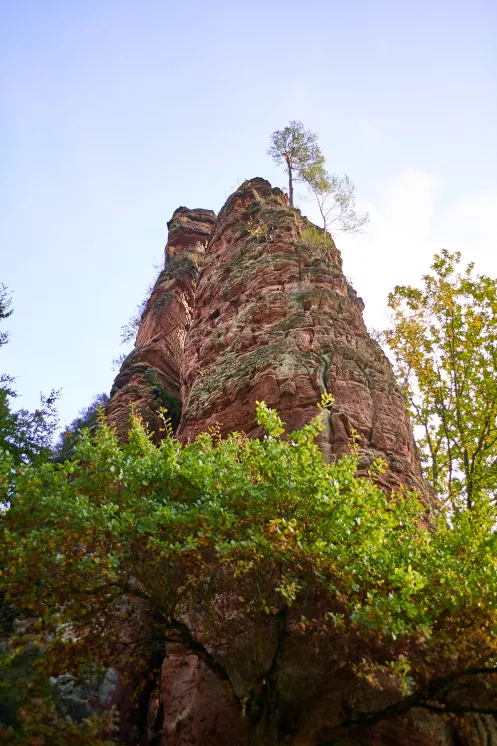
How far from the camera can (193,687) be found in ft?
34.8

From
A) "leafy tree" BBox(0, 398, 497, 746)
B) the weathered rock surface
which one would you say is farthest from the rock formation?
"leafy tree" BBox(0, 398, 497, 746)

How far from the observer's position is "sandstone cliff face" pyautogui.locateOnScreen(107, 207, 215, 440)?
2247 centimetres

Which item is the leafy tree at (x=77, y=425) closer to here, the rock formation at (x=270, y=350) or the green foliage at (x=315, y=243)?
the rock formation at (x=270, y=350)

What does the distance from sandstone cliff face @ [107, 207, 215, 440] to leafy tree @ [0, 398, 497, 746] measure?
10.5 metres

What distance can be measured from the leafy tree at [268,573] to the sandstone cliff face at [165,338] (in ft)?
34.6

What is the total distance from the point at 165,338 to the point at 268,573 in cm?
1909

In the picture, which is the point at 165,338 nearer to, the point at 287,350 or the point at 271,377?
the point at 287,350

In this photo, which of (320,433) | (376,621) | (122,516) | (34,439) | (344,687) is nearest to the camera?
(376,621)

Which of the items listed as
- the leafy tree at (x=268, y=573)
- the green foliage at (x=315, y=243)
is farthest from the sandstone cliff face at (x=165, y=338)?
the leafy tree at (x=268, y=573)

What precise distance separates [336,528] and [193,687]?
487cm

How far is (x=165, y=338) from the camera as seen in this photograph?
27.2 m

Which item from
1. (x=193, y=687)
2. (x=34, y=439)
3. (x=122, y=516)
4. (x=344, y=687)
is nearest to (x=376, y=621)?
(x=344, y=687)

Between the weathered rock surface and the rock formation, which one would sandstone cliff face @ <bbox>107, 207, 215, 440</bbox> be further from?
the weathered rock surface

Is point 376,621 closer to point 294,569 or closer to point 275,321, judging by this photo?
point 294,569
